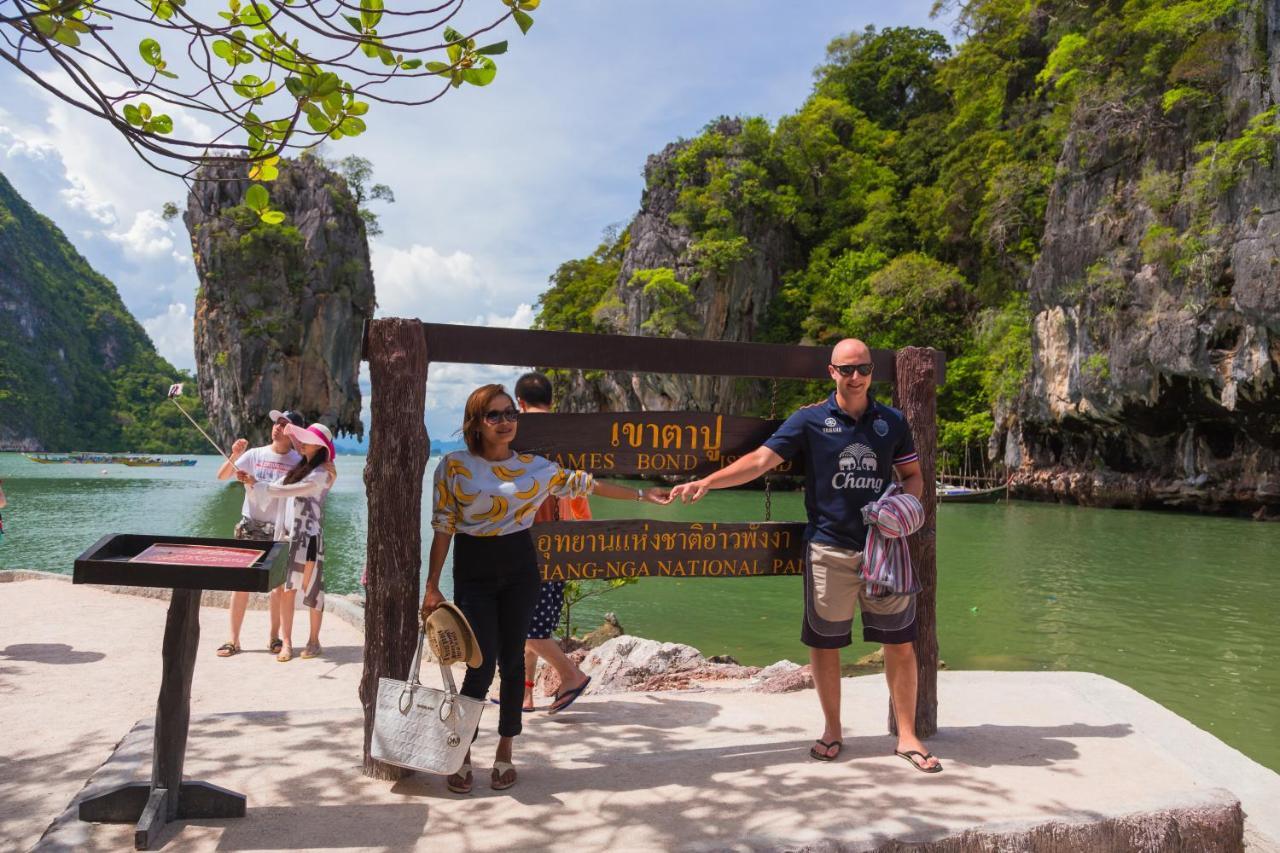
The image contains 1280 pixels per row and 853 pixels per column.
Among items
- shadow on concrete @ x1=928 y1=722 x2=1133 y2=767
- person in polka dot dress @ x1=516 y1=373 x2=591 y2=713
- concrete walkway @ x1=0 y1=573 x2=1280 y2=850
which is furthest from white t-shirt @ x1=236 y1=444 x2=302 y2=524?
shadow on concrete @ x1=928 y1=722 x2=1133 y2=767

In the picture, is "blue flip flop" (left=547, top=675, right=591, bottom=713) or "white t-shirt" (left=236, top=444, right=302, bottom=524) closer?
"blue flip flop" (left=547, top=675, right=591, bottom=713)

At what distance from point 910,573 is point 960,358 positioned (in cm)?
3129

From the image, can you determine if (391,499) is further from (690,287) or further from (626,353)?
(690,287)

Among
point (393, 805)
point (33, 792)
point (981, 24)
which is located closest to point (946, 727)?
point (393, 805)

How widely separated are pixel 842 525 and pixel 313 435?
348 centimetres

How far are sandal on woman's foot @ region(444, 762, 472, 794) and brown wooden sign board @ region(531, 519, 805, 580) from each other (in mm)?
821

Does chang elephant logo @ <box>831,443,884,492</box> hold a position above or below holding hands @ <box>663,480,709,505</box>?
above

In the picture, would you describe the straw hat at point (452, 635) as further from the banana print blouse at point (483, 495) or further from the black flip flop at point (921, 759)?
the black flip flop at point (921, 759)

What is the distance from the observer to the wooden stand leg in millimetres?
2664

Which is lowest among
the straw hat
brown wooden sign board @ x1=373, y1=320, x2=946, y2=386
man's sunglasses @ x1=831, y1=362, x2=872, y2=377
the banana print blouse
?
the straw hat

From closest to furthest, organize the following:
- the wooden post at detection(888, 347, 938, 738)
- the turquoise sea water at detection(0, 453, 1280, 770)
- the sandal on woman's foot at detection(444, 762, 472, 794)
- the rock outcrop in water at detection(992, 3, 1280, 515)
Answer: the sandal on woman's foot at detection(444, 762, 472, 794)
the wooden post at detection(888, 347, 938, 738)
the turquoise sea water at detection(0, 453, 1280, 770)
the rock outcrop in water at detection(992, 3, 1280, 515)

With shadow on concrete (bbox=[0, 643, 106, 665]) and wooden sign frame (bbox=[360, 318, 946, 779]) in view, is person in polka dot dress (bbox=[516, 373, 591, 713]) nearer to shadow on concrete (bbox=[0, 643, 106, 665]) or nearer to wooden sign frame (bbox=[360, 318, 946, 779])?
wooden sign frame (bbox=[360, 318, 946, 779])

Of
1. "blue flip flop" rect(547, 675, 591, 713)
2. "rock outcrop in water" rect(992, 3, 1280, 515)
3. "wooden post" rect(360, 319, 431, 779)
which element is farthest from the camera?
"rock outcrop in water" rect(992, 3, 1280, 515)

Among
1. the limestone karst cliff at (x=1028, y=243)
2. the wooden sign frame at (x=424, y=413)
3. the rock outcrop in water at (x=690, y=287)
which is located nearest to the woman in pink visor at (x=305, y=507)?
the wooden sign frame at (x=424, y=413)
